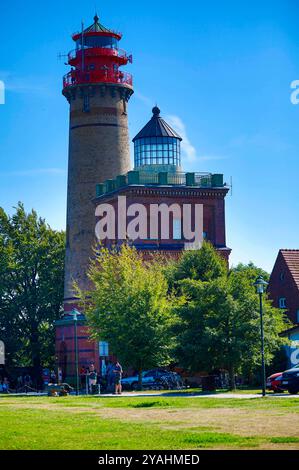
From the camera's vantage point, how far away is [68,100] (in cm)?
7594

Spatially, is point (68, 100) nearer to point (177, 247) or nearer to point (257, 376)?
point (177, 247)

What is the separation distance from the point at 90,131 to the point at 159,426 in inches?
2061

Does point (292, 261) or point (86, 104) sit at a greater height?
point (86, 104)

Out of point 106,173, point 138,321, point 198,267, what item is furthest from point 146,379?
point 106,173

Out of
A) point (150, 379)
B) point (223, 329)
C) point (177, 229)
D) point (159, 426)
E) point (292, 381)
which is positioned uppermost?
point (177, 229)

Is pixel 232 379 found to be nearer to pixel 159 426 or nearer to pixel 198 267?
pixel 198 267

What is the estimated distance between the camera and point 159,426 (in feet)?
76.5

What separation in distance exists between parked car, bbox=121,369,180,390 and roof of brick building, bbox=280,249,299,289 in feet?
39.1

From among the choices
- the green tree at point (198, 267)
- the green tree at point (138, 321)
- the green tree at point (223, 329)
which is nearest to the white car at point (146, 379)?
the green tree at point (138, 321)

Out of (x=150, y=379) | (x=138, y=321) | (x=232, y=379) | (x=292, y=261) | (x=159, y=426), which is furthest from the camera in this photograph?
(x=292, y=261)

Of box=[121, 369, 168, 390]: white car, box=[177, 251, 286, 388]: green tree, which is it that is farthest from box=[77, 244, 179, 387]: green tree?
box=[121, 369, 168, 390]: white car
